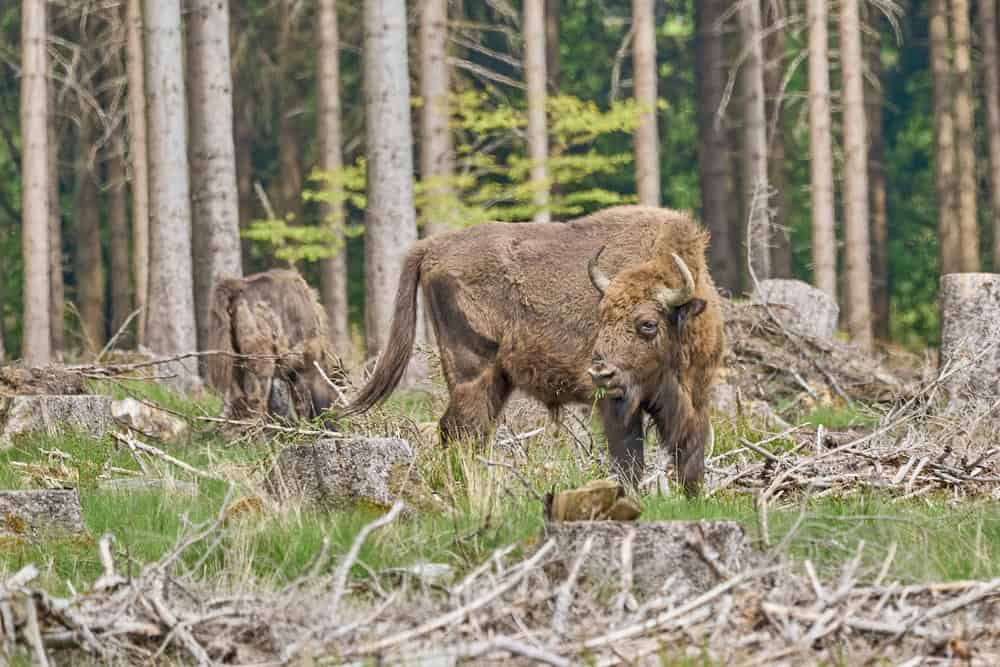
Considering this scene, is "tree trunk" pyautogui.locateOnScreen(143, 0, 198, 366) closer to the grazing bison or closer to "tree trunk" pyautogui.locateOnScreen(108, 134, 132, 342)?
the grazing bison

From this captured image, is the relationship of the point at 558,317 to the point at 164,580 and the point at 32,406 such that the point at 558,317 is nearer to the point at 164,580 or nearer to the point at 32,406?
the point at 32,406

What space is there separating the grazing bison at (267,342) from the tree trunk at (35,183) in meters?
10.5

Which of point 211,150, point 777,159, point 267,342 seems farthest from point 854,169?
point 267,342

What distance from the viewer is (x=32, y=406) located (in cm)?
1159

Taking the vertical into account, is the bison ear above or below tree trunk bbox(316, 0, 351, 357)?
below

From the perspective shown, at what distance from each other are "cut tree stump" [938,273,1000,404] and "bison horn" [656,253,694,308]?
10.1 feet

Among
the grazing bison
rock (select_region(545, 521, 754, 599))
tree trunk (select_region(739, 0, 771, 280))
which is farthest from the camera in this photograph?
tree trunk (select_region(739, 0, 771, 280))

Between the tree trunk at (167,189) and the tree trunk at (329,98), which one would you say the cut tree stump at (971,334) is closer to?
the tree trunk at (167,189)

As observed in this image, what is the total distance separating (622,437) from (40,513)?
3.29m

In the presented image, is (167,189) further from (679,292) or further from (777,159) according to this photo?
(777,159)

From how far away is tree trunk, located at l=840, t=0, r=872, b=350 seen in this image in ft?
82.1

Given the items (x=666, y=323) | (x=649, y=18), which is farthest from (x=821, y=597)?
(x=649, y=18)

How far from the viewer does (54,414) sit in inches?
456

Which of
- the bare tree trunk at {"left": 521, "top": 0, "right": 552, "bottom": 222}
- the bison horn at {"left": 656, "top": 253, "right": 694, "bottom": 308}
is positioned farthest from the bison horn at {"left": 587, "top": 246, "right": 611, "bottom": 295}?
the bare tree trunk at {"left": 521, "top": 0, "right": 552, "bottom": 222}
